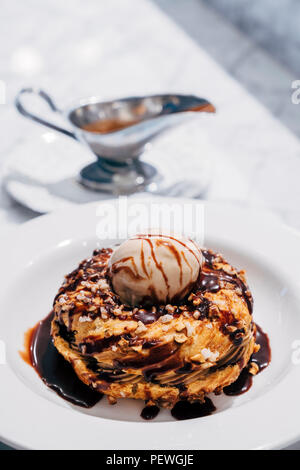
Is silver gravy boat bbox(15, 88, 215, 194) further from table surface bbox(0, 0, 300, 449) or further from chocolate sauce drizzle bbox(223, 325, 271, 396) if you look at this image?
chocolate sauce drizzle bbox(223, 325, 271, 396)

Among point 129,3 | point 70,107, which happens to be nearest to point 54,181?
point 70,107

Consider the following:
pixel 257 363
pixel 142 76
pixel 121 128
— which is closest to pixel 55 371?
pixel 257 363

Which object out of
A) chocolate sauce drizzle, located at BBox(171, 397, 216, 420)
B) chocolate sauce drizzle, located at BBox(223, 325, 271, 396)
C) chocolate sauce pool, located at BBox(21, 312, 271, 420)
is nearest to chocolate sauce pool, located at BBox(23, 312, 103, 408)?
chocolate sauce pool, located at BBox(21, 312, 271, 420)

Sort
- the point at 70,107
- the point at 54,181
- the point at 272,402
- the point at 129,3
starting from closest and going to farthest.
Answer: the point at 272,402, the point at 54,181, the point at 70,107, the point at 129,3

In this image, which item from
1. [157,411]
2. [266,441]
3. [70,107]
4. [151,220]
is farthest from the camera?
[70,107]
